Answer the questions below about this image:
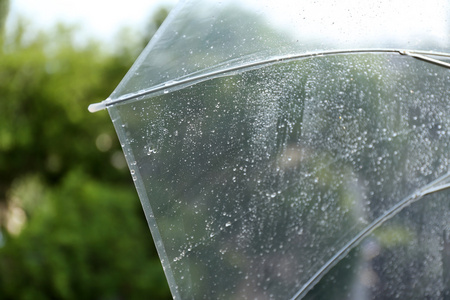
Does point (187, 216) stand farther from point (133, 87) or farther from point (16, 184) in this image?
point (16, 184)

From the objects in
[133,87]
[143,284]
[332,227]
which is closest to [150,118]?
[133,87]

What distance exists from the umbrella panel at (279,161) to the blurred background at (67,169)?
5.50m

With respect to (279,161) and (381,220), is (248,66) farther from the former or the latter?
(381,220)

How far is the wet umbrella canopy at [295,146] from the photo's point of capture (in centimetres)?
117

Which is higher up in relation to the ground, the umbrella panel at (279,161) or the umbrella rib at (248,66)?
the umbrella rib at (248,66)

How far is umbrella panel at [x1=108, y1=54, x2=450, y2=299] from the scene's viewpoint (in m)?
1.18

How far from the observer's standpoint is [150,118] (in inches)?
45.7

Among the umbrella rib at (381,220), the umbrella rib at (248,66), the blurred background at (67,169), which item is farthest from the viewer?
the blurred background at (67,169)

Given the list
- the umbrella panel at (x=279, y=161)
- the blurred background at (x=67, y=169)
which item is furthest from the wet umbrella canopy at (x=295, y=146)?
the blurred background at (x=67, y=169)

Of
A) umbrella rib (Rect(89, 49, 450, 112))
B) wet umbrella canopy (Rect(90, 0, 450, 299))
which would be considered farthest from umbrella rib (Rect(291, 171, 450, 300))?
umbrella rib (Rect(89, 49, 450, 112))

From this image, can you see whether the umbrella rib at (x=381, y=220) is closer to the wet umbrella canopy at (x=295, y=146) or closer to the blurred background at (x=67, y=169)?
the wet umbrella canopy at (x=295, y=146)

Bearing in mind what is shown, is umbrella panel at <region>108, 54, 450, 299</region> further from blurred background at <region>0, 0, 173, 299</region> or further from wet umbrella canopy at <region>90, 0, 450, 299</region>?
blurred background at <region>0, 0, 173, 299</region>

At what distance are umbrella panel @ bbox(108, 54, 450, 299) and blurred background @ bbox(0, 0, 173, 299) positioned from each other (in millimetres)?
5501

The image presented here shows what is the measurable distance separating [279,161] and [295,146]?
5cm
